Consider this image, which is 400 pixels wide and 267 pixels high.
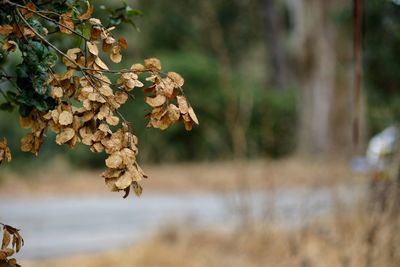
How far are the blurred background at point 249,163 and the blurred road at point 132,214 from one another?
0.03m

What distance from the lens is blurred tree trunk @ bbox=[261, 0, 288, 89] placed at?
70.0 feet

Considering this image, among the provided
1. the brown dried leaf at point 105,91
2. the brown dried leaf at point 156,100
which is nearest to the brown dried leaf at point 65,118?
the brown dried leaf at point 105,91

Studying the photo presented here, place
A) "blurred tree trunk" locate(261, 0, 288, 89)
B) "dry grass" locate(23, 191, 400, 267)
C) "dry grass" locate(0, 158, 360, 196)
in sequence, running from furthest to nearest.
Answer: "blurred tree trunk" locate(261, 0, 288, 89), "dry grass" locate(0, 158, 360, 196), "dry grass" locate(23, 191, 400, 267)

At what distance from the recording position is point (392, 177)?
12.9ft

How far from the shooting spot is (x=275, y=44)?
2169 cm

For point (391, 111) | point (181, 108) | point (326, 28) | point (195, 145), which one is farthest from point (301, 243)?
point (195, 145)

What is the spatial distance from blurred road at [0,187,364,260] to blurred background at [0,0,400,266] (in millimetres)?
26

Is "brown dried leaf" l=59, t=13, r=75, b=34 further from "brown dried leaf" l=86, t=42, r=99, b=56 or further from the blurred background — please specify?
the blurred background

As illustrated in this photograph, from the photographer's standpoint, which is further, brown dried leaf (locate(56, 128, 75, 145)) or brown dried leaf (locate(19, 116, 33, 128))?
brown dried leaf (locate(19, 116, 33, 128))

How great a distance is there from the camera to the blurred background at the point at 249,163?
4.92 meters

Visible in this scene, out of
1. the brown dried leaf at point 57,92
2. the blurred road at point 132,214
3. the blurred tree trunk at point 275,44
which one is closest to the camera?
the brown dried leaf at point 57,92

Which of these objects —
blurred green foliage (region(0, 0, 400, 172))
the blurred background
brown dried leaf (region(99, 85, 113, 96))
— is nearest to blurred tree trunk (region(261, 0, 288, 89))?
the blurred background

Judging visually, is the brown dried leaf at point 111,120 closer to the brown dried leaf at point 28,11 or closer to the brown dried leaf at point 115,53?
the brown dried leaf at point 115,53

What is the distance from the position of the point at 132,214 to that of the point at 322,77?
6.32 meters
